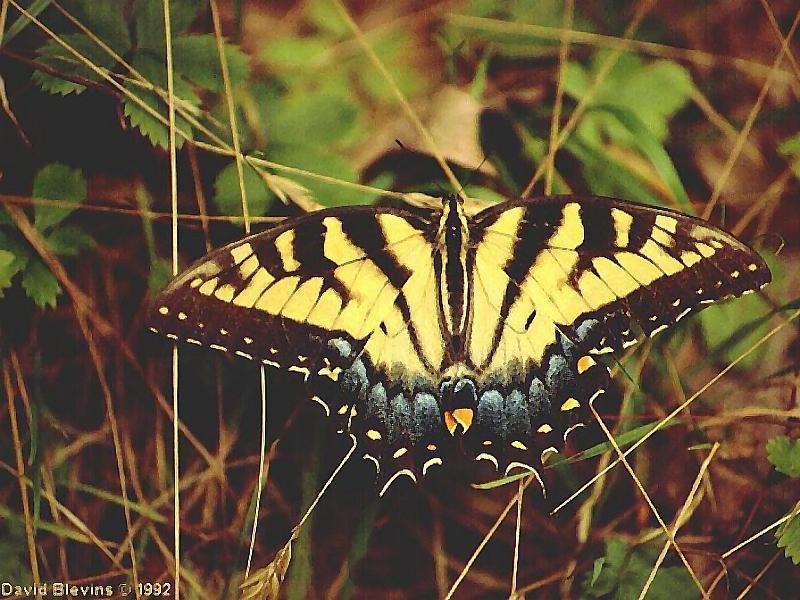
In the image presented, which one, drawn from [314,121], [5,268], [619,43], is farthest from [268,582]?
[619,43]

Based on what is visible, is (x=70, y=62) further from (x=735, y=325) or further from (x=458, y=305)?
(x=735, y=325)

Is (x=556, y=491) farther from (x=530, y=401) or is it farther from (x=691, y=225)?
(x=691, y=225)

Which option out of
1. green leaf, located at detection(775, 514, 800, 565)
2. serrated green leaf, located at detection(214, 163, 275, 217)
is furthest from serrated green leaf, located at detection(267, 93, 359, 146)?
green leaf, located at detection(775, 514, 800, 565)

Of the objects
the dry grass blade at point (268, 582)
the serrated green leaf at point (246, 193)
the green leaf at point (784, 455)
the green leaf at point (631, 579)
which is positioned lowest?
the green leaf at point (631, 579)

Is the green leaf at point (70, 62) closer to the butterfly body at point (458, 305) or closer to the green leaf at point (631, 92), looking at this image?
the butterfly body at point (458, 305)

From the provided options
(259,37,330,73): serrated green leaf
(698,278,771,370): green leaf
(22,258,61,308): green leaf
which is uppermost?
(259,37,330,73): serrated green leaf

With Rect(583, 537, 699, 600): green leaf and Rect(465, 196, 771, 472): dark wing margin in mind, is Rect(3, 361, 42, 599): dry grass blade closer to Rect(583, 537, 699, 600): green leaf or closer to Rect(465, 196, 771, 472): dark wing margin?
Rect(465, 196, 771, 472): dark wing margin

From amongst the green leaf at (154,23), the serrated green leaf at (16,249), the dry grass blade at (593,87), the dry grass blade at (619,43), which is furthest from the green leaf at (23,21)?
the dry grass blade at (593,87)
